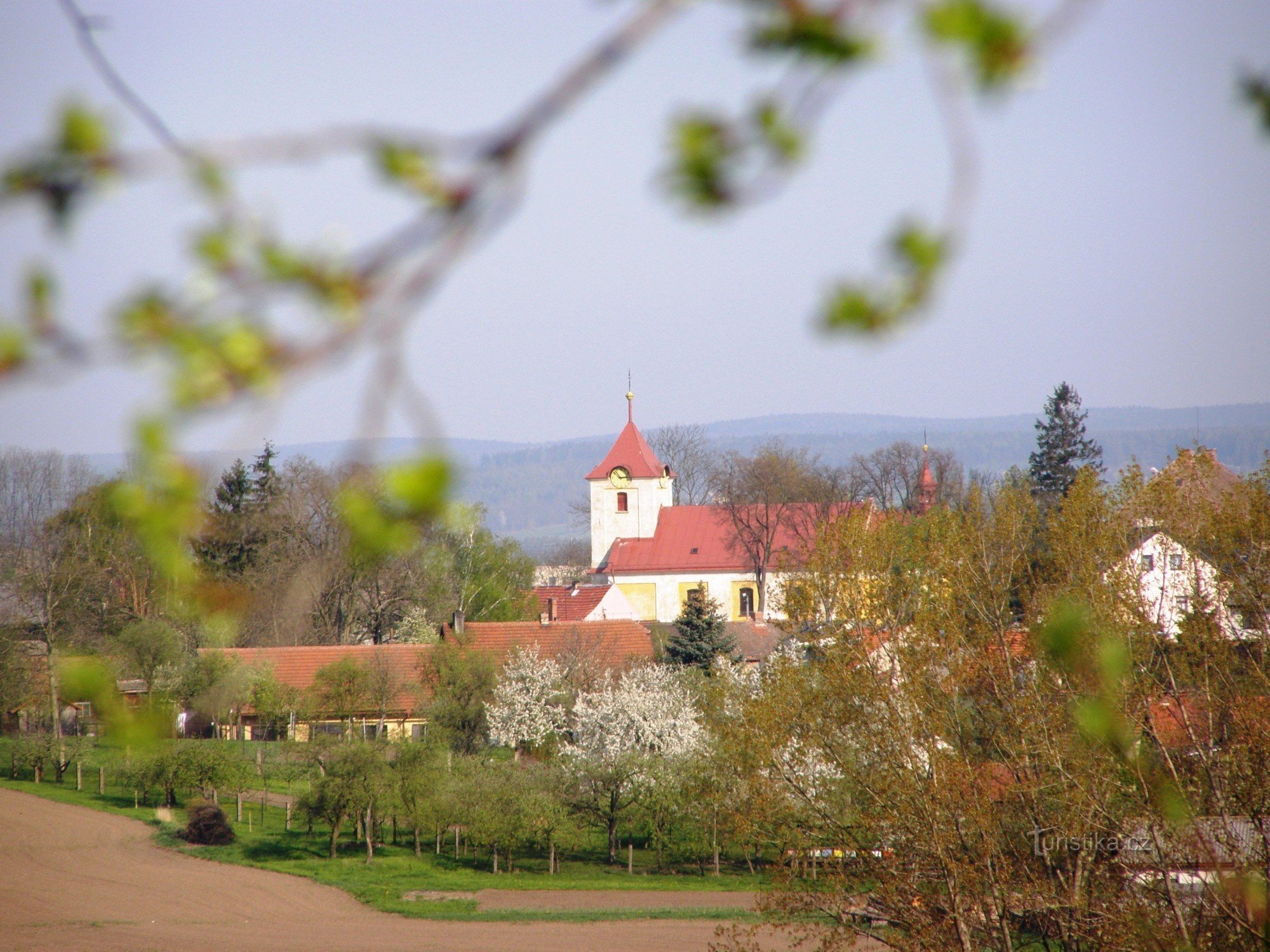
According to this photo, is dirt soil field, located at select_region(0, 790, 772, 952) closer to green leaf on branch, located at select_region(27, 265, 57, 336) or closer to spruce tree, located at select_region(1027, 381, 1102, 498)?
green leaf on branch, located at select_region(27, 265, 57, 336)

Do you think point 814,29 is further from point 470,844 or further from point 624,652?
point 624,652

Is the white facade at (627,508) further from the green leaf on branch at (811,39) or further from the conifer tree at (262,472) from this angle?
the green leaf on branch at (811,39)

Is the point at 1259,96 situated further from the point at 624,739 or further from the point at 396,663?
the point at 396,663

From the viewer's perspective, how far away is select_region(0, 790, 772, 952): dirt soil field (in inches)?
873

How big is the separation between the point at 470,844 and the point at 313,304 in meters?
30.5

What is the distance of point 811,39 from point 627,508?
62468mm

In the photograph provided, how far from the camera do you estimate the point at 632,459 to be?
63.6 meters

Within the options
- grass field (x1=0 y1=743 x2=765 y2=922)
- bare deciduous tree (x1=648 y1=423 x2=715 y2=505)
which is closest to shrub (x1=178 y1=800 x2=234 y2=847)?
grass field (x1=0 y1=743 x2=765 y2=922)

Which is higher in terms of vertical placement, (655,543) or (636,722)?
(655,543)

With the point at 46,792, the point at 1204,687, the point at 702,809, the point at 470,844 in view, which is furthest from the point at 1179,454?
the point at 46,792

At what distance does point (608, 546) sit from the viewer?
64.2m

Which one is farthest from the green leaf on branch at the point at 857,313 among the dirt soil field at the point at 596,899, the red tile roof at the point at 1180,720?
the dirt soil field at the point at 596,899

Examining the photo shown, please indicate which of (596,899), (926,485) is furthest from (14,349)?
(926,485)

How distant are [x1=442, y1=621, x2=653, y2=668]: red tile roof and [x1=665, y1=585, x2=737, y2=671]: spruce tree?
1.25m
